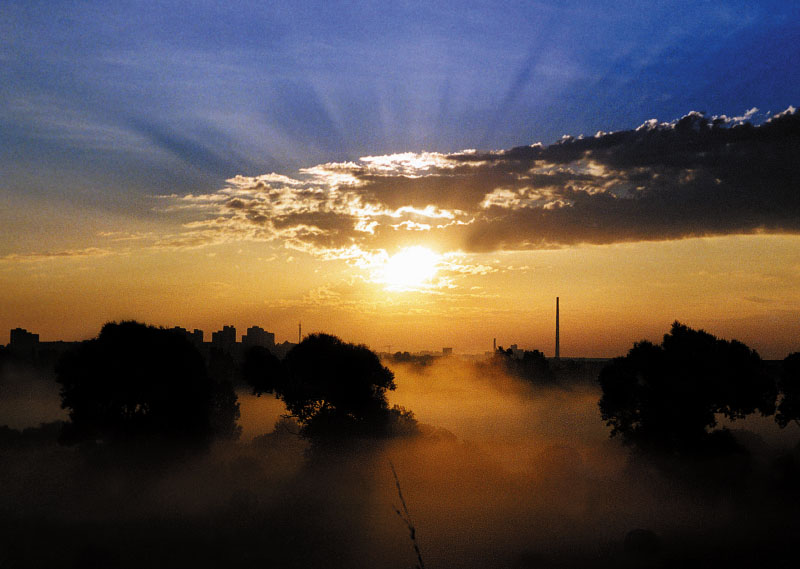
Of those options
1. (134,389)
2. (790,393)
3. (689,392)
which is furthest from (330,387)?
(790,393)

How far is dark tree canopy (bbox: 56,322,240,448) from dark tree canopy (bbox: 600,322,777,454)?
4890 centimetres

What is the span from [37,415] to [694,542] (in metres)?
139

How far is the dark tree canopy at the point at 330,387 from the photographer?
3381 inches

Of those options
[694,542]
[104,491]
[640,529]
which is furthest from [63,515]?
[694,542]

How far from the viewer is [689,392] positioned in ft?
243

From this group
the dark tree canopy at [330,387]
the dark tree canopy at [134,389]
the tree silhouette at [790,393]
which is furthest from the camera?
the dark tree canopy at [330,387]

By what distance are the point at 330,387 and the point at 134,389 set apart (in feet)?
78.2

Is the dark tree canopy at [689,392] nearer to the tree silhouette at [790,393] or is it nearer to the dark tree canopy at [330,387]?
the tree silhouette at [790,393]

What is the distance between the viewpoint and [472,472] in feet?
279

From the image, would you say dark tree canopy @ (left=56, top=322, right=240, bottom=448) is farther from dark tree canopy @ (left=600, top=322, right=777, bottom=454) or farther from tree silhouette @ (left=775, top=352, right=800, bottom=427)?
tree silhouette @ (left=775, top=352, right=800, bottom=427)

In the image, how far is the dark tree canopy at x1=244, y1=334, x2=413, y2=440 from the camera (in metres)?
85.9

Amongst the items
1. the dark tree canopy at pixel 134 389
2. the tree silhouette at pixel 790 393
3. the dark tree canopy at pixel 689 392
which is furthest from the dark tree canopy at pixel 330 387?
the tree silhouette at pixel 790 393

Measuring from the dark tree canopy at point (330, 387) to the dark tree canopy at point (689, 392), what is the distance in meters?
29.8

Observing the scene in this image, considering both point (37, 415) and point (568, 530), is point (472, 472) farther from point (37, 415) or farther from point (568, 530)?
point (37, 415)
